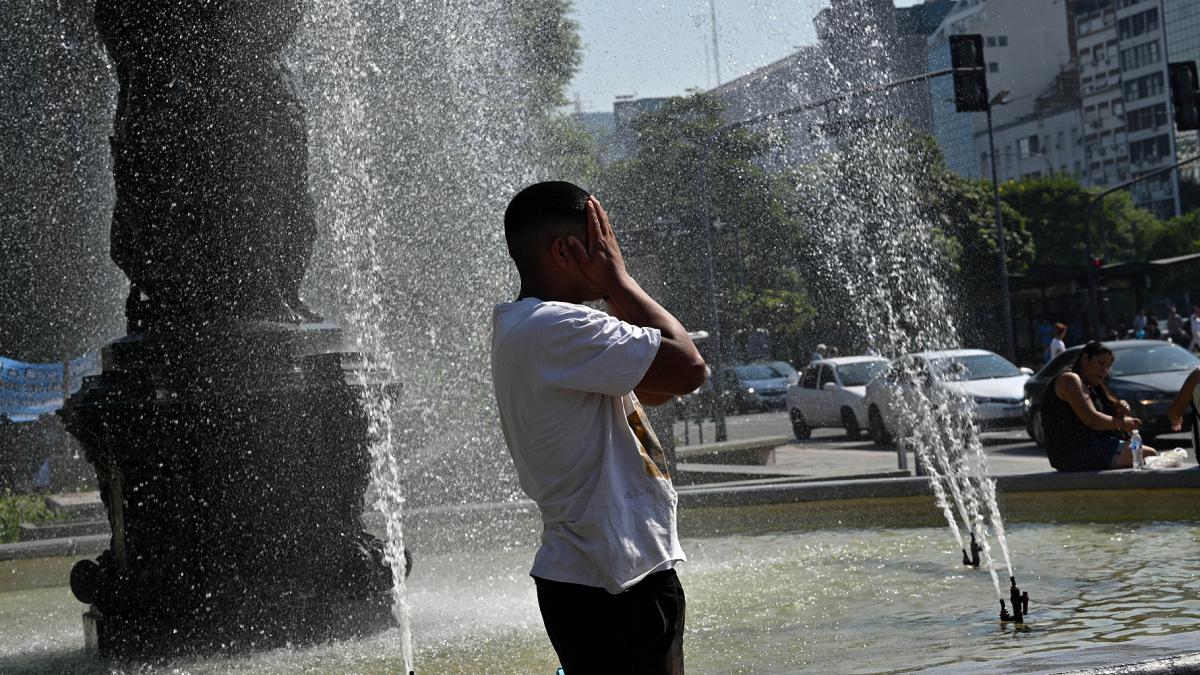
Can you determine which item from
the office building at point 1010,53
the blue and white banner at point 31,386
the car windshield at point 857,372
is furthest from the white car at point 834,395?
the office building at point 1010,53

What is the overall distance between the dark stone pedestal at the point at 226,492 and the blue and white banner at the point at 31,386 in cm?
1210

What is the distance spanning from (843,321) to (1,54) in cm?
3313

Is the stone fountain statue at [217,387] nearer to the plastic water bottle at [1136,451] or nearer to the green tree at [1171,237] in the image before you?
the plastic water bottle at [1136,451]

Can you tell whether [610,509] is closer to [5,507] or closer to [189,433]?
[189,433]

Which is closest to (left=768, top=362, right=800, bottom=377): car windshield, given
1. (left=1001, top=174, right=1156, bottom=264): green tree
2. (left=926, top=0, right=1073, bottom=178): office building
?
(left=1001, top=174, right=1156, bottom=264): green tree

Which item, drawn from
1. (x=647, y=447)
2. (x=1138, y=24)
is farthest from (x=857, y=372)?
(x=1138, y=24)

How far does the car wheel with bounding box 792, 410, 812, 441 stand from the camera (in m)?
25.3

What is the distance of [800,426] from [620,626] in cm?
2326

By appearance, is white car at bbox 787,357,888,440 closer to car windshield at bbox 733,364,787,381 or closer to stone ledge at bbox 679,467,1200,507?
car windshield at bbox 733,364,787,381

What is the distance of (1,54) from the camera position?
1720 cm

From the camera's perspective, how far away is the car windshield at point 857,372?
2417 centimetres

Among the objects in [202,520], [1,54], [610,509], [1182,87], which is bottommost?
[202,520]

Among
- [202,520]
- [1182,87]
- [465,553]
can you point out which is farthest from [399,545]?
[1182,87]

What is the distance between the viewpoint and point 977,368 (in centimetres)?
2153
